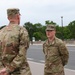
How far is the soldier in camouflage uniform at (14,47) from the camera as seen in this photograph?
5965 millimetres

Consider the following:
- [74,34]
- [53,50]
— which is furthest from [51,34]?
[74,34]

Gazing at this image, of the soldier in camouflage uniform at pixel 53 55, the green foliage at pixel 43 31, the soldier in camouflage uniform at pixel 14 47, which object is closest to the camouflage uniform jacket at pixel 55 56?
the soldier in camouflage uniform at pixel 53 55

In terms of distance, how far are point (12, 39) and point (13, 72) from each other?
1.63ft

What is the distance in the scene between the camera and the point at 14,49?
6.10 m

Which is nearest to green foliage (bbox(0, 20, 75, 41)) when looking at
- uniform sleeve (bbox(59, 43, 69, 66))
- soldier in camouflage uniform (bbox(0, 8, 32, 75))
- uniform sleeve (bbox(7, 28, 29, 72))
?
uniform sleeve (bbox(59, 43, 69, 66))

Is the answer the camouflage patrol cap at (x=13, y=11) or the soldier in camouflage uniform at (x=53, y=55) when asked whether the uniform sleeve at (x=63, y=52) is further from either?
the camouflage patrol cap at (x=13, y=11)

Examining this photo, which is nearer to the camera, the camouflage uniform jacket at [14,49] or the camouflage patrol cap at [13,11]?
the camouflage uniform jacket at [14,49]

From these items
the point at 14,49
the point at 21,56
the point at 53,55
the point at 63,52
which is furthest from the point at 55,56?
the point at 21,56

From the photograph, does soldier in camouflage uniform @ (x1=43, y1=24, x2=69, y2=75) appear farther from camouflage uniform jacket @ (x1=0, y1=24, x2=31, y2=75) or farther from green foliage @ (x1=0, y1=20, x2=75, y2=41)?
green foliage @ (x1=0, y1=20, x2=75, y2=41)

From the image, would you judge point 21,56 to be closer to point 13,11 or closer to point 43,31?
point 13,11

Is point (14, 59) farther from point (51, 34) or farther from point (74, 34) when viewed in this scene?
point (74, 34)

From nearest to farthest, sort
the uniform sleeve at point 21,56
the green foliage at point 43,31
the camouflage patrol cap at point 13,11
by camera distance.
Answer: the uniform sleeve at point 21,56 → the camouflage patrol cap at point 13,11 → the green foliage at point 43,31

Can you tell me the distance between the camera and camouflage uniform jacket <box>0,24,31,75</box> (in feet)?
19.6

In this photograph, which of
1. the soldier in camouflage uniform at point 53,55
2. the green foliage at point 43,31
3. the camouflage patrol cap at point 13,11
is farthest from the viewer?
the green foliage at point 43,31
